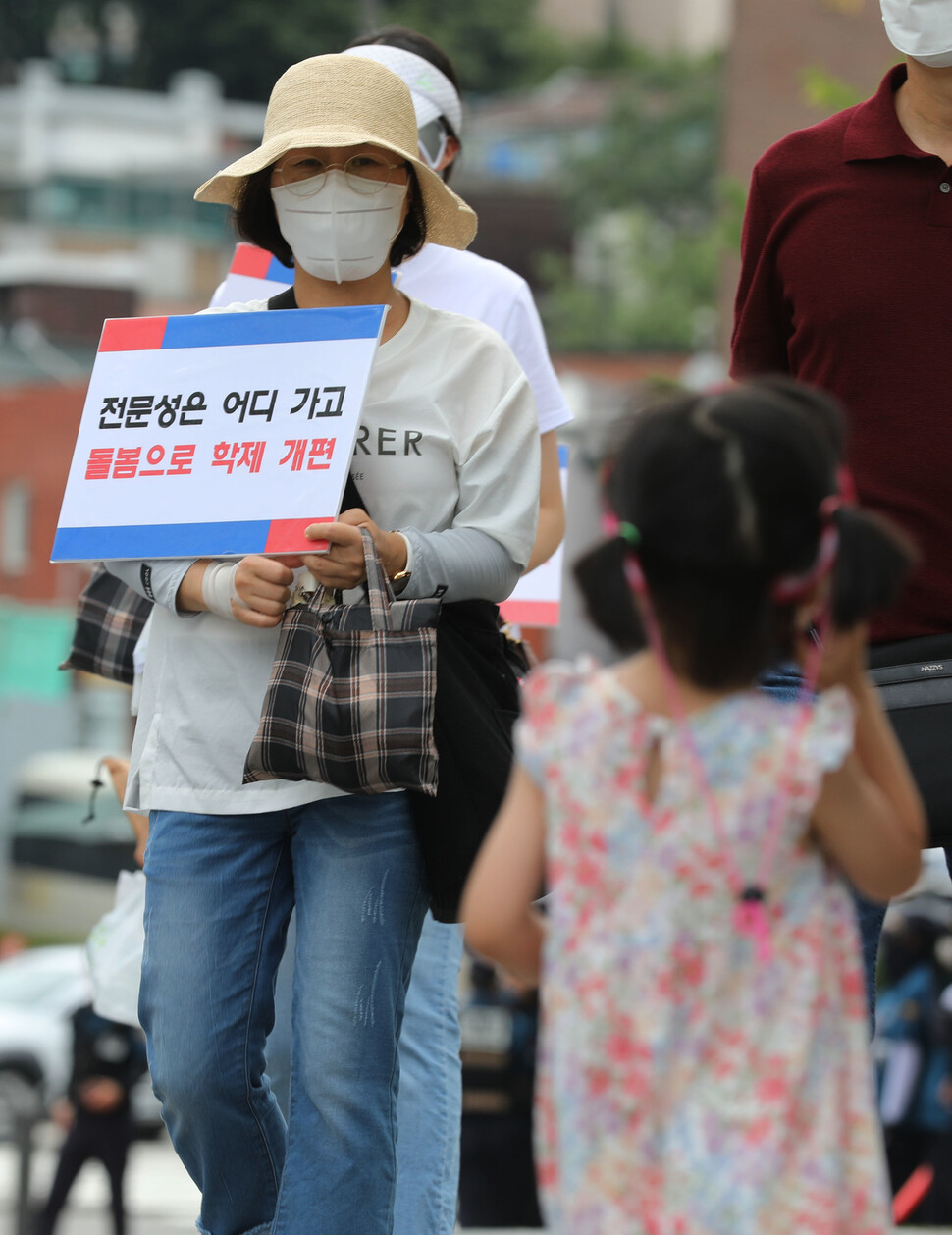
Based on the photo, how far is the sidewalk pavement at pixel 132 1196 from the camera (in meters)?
7.82

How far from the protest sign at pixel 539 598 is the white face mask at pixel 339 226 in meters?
1.01

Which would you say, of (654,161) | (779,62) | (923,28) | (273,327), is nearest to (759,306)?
(923,28)

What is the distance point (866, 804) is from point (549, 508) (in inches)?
66.1

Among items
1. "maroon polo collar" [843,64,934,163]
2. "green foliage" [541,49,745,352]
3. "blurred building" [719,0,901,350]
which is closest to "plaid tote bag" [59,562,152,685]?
"maroon polo collar" [843,64,934,163]

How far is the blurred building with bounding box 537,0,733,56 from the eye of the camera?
90.7 m


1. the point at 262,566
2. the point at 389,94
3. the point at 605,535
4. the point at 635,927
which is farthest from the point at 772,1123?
the point at 389,94

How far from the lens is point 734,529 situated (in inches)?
86.4

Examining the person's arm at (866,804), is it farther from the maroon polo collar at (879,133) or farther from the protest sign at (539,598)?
the protest sign at (539,598)

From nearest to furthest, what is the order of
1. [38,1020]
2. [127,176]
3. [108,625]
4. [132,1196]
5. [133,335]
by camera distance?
1. [133,335]
2. [108,625]
3. [132,1196]
4. [38,1020]
5. [127,176]

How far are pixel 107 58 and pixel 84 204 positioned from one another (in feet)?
79.9

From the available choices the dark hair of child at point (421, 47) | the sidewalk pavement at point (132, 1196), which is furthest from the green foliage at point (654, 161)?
the dark hair of child at point (421, 47)

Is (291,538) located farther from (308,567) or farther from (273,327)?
(273,327)

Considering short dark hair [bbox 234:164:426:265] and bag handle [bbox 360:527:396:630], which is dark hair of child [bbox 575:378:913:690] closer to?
bag handle [bbox 360:527:396:630]

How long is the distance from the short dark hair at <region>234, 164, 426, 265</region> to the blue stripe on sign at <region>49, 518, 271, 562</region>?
59 cm
